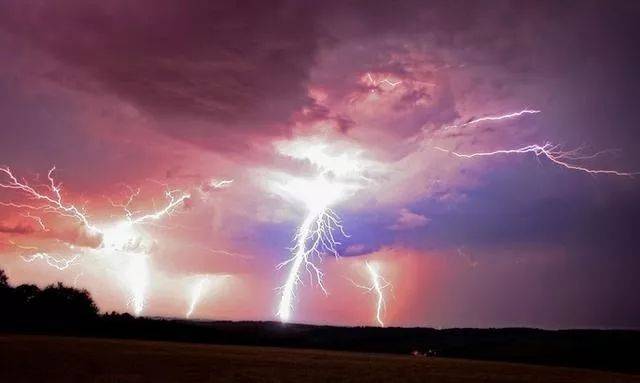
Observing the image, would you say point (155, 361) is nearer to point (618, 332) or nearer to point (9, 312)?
point (9, 312)

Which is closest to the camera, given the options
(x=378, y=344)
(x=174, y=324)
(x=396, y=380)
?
(x=396, y=380)

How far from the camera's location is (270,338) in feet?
206

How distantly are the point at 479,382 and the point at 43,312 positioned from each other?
43.1 m

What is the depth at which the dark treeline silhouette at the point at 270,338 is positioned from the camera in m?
48.8

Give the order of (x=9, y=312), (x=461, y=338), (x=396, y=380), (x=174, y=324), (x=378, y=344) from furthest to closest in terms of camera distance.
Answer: (x=461, y=338)
(x=378, y=344)
(x=174, y=324)
(x=9, y=312)
(x=396, y=380)

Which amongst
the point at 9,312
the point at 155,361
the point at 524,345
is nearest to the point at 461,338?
the point at 524,345

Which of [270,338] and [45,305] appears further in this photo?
[270,338]

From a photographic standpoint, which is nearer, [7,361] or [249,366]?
[7,361]

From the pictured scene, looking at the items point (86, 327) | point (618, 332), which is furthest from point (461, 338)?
point (86, 327)

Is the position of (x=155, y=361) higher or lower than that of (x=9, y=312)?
lower

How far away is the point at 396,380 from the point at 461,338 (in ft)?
179

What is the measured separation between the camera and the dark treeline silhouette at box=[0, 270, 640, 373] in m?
48.8

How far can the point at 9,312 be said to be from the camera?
163 feet

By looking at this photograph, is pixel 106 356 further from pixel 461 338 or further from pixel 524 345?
pixel 461 338
